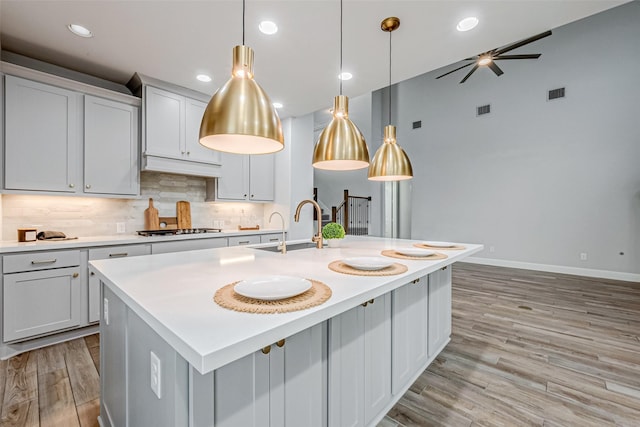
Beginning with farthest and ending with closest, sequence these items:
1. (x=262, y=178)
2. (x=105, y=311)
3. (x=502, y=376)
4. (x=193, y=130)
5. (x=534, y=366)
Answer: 1. (x=262, y=178)
2. (x=193, y=130)
3. (x=534, y=366)
4. (x=502, y=376)
5. (x=105, y=311)

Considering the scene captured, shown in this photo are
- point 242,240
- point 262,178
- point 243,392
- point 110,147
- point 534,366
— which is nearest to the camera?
point 243,392

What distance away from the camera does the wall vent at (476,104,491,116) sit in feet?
19.5

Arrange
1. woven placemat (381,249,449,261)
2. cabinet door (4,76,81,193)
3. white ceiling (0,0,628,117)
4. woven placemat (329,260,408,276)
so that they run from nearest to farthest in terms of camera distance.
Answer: woven placemat (329,260,408,276) → woven placemat (381,249,449,261) → white ceiling (0,0,628,117) → cabinet door (4,76,81,193)

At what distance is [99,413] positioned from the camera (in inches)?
67.7

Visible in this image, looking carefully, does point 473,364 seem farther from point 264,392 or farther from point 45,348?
point 45,348

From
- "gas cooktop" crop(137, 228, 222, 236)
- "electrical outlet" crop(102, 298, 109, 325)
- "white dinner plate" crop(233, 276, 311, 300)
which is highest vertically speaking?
"gas cooktop" crop(137, 228, 222, 236)

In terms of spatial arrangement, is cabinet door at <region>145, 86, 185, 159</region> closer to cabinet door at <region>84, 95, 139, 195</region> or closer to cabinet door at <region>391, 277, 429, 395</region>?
cabinet door at <region>84, 95, 139, 195</region>

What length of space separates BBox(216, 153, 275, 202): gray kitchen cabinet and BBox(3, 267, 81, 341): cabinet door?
1885 mm

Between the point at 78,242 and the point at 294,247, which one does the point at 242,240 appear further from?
the point at 78,242

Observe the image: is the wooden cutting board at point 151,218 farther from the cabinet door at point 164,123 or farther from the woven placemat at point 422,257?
the woven placemat at point 422,257

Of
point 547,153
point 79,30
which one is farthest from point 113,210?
point 547,153

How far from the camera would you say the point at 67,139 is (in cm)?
280

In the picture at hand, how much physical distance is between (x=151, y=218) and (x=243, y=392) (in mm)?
3266

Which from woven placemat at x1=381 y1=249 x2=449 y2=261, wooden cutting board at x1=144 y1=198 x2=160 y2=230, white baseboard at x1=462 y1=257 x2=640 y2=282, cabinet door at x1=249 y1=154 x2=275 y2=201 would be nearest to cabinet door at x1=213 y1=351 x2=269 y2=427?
woven placemat at x1=381 y1=249 x2=449 y2=261
